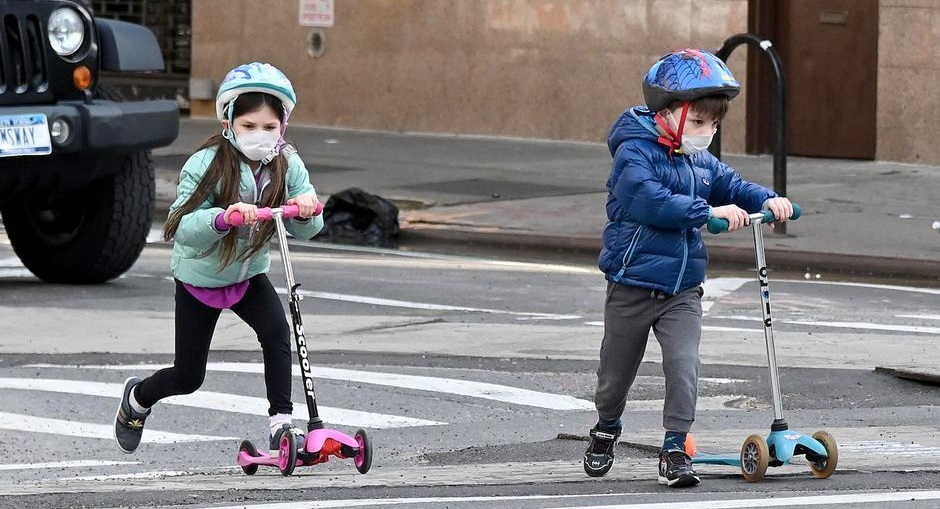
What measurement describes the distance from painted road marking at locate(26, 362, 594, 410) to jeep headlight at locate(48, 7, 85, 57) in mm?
2390

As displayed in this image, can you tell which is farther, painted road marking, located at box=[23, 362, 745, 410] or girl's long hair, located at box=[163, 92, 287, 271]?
painted road marking, located at box=[23, 362, 745, 410]

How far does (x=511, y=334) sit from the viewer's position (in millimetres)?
10117

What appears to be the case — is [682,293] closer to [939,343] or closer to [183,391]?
[183,391]

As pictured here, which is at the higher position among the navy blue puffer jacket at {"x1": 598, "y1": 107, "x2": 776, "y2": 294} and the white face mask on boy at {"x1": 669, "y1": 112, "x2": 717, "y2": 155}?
the white face mask on boy at {"x1": 669, "y1": 112, "x2": 717, "y2": 155}

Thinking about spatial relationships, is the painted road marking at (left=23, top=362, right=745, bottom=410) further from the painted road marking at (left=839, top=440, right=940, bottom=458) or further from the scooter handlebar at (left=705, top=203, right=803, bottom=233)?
the scooter handlebar at (left=705, top=203, right=803, bottom=233)

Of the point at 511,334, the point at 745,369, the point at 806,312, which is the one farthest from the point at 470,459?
the point at 806,312

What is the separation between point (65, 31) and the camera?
10758 mm

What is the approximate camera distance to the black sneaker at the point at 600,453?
646 centimetres

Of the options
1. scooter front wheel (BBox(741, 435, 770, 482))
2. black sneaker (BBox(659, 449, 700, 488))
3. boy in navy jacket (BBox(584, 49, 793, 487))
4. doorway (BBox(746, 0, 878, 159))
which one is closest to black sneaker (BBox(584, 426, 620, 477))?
→ boy in navy jacket (BBox(584, 49, 793, 487))

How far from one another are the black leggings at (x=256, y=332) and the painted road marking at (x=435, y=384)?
1932 millimetres

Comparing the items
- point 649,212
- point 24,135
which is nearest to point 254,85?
point 649,212

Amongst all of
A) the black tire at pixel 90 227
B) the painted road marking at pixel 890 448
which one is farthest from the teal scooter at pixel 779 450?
the black tire at pixel 90 227

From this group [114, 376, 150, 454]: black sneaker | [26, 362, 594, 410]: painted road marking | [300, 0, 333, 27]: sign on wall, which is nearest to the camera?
[114, 376, 150, 454]: black sneaker

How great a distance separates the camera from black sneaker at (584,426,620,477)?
6.46m
